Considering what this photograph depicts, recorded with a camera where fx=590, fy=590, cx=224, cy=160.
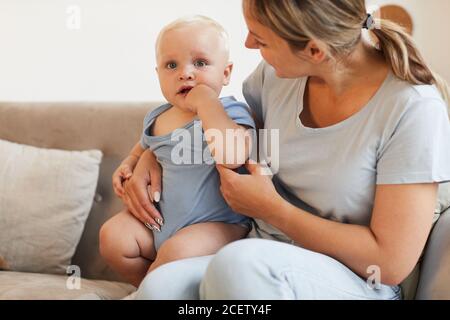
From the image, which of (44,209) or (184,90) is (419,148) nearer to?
(184,90)

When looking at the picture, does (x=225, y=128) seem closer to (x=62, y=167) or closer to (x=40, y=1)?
(x=62, y=167)

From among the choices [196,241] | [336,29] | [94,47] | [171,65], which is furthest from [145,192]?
[94,47]

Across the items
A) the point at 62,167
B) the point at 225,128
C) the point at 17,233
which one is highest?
the point at 225,128

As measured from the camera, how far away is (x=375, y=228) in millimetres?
1058

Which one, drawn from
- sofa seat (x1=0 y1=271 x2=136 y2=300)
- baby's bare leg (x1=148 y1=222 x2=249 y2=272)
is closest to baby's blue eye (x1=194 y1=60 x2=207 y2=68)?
baby's bare leg (x1=148 y1=222 x2=249 y2=272)

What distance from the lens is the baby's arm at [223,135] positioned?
1179 mm

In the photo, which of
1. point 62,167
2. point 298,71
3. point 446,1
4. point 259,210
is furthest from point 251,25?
point 446,1

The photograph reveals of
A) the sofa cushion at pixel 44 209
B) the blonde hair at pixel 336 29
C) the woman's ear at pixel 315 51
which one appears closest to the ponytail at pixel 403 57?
the blonde hair at pixel 336 29

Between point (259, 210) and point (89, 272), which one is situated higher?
point (259, 210)

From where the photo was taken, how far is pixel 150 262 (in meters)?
1.38

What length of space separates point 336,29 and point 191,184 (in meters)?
0.47

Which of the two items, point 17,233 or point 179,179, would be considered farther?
point 17,233

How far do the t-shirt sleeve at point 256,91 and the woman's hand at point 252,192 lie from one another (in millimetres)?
229
